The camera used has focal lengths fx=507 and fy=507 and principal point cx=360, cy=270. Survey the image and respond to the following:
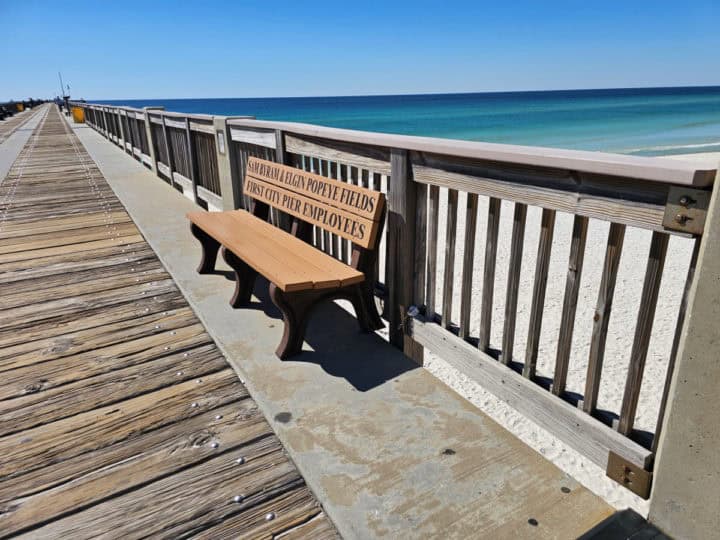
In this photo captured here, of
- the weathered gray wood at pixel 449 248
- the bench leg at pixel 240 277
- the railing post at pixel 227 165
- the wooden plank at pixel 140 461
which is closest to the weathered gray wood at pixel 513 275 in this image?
→ the weathered gray wood at pixel 449 248

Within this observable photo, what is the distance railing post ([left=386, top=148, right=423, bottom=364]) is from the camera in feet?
8.36

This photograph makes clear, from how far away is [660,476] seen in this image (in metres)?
1.56

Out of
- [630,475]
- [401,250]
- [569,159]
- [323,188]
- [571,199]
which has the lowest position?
[630,475]

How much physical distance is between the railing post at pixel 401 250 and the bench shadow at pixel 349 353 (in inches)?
3.9

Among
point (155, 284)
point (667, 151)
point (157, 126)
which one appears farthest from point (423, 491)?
point (667, 151)

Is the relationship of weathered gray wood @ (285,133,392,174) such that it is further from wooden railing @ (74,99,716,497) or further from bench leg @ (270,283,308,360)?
bench leg @ (270,283,308,360)

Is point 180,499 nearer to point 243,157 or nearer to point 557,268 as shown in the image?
point 243,157

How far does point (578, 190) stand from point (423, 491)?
119cm

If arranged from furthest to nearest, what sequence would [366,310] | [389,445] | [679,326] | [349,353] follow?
[366,310], [349,353], [389,445], [679,326]

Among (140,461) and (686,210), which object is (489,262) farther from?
(140,461)

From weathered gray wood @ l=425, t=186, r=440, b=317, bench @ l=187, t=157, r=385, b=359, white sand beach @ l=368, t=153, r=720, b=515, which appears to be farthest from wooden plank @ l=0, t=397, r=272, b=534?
white sand beach @ l=368, t=153, r=720, b=515

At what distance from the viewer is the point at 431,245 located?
2553 millimetres

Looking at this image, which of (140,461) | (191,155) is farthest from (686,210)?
(191,155)

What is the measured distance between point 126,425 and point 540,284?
1.84 meters
